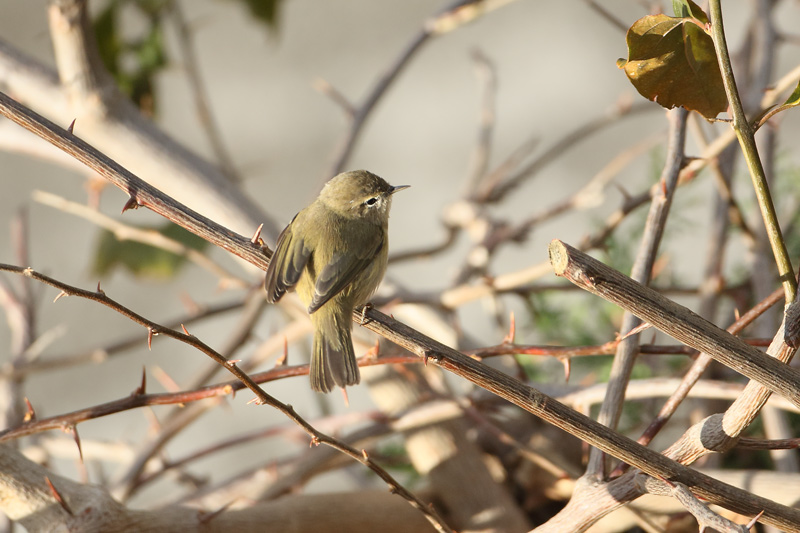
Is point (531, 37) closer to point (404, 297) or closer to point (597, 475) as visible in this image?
point (404, 297)

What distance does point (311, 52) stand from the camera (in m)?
2.84

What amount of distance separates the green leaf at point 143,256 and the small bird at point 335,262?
485 millimetres

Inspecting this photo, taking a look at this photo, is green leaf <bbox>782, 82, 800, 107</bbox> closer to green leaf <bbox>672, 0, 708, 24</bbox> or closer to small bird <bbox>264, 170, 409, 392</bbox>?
green leaf <bbox>672, 0, 708, 24</bbox>

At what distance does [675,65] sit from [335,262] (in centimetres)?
52

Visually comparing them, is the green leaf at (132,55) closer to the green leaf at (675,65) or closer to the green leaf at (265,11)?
the green leaf at (265,11)

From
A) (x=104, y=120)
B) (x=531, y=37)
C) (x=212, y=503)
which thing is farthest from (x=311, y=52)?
(x=212, y=503)

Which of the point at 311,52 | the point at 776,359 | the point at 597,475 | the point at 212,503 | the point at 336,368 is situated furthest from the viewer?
the point at 311,52

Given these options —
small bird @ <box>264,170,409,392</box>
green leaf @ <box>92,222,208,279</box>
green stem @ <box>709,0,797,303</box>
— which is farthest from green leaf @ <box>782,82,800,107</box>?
green leaf @ <box>92,222,208,279</box>

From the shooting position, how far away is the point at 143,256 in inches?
63.4

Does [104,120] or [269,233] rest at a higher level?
[104,120]

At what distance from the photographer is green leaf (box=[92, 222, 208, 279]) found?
1.58 meters

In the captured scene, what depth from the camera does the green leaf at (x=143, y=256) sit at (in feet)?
5.17

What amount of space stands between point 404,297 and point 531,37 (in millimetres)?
1954

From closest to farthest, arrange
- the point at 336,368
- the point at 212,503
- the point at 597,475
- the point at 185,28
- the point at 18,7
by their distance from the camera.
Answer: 1. the point at 597,475
2. the point at 336,368
3. the point at 212,503
4. the point at 185,28
5. the point at 18,7
